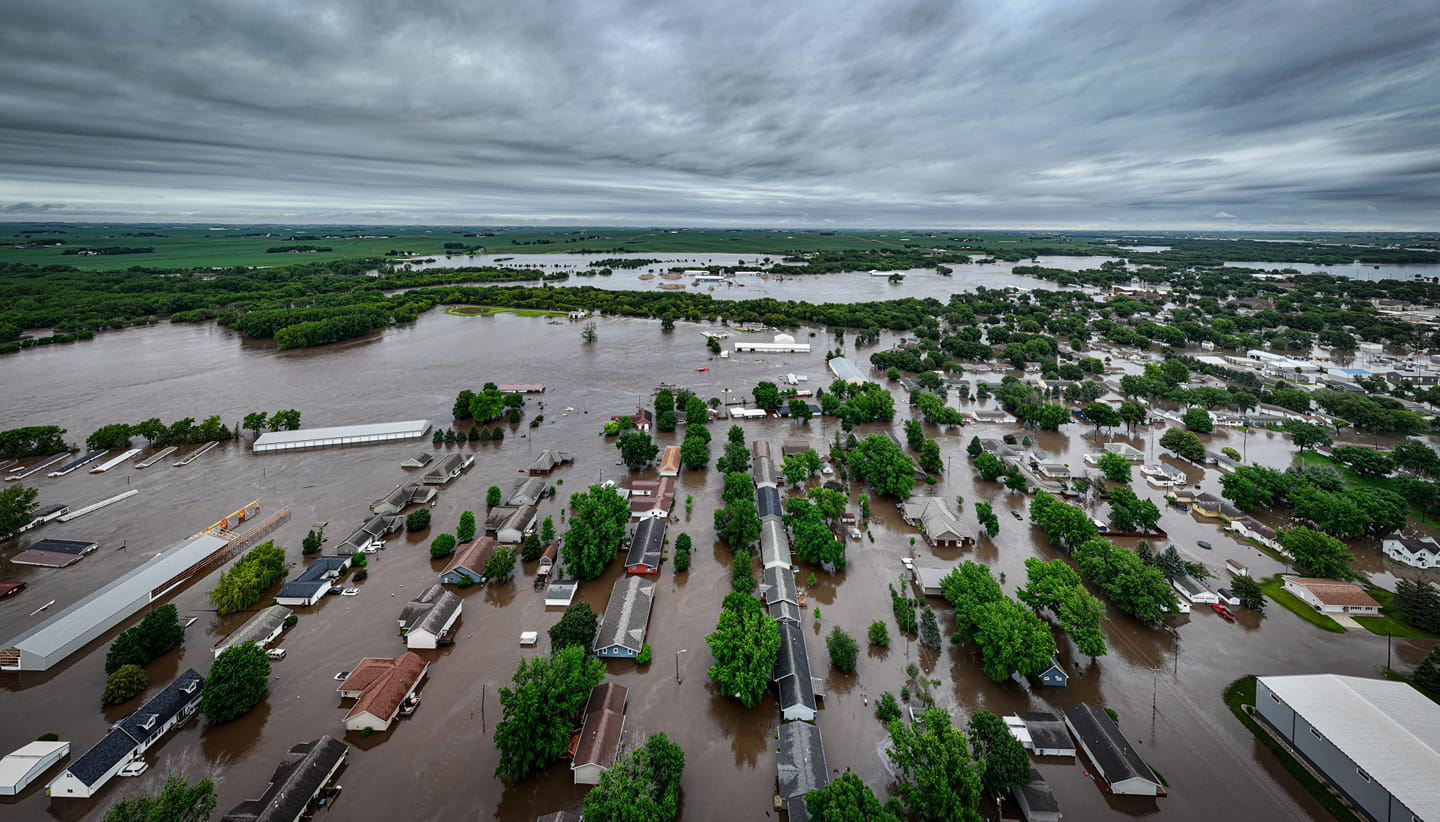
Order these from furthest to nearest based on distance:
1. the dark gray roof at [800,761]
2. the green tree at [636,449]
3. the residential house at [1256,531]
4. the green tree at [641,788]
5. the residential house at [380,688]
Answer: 1. the green tree at [636,449]
2. the residential house at [1256,531]
3. the residential house at [380,688]
4. the dark gray roof at [800,761]
5. the green tree at [641,788]

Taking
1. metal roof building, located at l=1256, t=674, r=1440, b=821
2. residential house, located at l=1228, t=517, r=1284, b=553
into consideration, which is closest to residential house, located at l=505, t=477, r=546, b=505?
metal roof building, located at l=1256, t=674, r=1440, b=821

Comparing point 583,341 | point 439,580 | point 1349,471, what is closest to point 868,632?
point 439,580

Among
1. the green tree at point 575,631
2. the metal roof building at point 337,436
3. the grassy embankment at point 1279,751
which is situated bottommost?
the grassy embankment at point 1279,751

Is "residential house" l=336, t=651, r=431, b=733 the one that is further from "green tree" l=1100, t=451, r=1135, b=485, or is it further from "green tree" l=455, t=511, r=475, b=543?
"green tree" l=1100, t=451, r=1135, b=485

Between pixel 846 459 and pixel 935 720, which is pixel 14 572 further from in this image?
pixel 846 459

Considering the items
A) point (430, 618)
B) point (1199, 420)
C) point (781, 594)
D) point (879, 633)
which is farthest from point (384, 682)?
point (1199, 420)

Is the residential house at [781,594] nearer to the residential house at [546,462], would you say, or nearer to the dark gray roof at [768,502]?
the dark gray roof at [768,502]

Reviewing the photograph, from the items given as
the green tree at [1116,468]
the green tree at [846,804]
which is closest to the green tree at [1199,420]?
the green tree at [1116,468]
